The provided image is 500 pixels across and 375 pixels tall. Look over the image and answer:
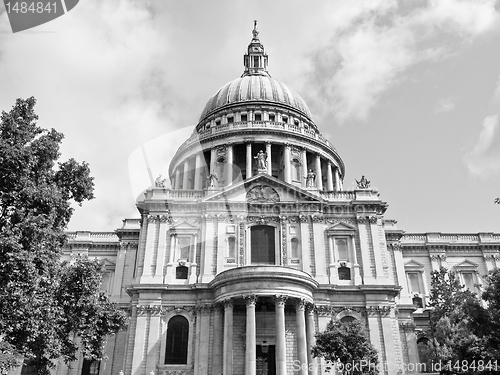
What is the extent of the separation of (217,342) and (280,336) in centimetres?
531

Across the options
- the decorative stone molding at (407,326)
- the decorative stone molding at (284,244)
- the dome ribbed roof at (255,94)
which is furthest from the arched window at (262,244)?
the dome ribbed roof at (255,94)

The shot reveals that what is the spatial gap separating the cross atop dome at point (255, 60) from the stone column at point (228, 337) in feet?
145

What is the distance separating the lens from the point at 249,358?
3183 centimetres

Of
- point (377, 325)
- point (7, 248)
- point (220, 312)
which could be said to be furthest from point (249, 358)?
point (7, 248)

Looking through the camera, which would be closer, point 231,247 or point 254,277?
point 254,277

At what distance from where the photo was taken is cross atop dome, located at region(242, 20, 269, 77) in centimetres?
7157

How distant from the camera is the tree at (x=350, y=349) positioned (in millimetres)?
28234

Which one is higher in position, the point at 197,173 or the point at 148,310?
the point at 197,173

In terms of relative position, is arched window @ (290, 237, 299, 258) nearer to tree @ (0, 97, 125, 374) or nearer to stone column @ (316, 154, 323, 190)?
stone column @ (316, 154, 323, 190)

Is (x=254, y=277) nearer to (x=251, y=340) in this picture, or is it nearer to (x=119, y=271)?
(x=251, y=340)

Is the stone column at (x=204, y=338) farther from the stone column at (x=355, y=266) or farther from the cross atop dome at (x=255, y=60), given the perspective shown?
the cross atop dome at (x=255, y=60)

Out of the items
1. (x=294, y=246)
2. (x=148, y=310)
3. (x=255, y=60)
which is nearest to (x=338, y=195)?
(x=294, y=246)

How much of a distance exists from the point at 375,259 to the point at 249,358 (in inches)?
544

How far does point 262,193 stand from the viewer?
4144 cm
